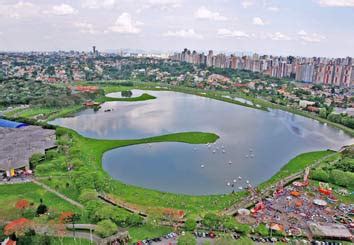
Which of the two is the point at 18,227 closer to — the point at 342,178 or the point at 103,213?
the point at 103,213

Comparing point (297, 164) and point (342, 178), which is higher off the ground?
point (342, 178)

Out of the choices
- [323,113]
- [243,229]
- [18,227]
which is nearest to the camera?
[18,227]

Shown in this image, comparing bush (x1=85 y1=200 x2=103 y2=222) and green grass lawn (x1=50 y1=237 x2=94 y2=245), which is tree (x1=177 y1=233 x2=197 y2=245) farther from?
bush (x1=85 y1=200 x2=103 y2=222)

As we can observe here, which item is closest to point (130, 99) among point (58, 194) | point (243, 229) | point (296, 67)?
point (58, 194)

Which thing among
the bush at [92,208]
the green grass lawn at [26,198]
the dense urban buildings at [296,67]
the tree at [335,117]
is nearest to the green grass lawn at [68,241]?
the bush at [92,208]

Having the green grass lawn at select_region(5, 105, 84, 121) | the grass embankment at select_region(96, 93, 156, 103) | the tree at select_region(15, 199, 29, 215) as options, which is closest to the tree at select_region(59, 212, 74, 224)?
the tree at select_region(15, 199, 29, 215)

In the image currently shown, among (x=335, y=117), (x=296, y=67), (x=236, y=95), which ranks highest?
(x=296, y=67)

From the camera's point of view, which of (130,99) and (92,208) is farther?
(130,99)

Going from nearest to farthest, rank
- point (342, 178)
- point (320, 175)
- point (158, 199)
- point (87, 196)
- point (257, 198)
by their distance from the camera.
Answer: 1. point (87, 196)
2. point (158, 199)
3. point (257, 198)
4. point (342, 178)
5. point (320, 175)
